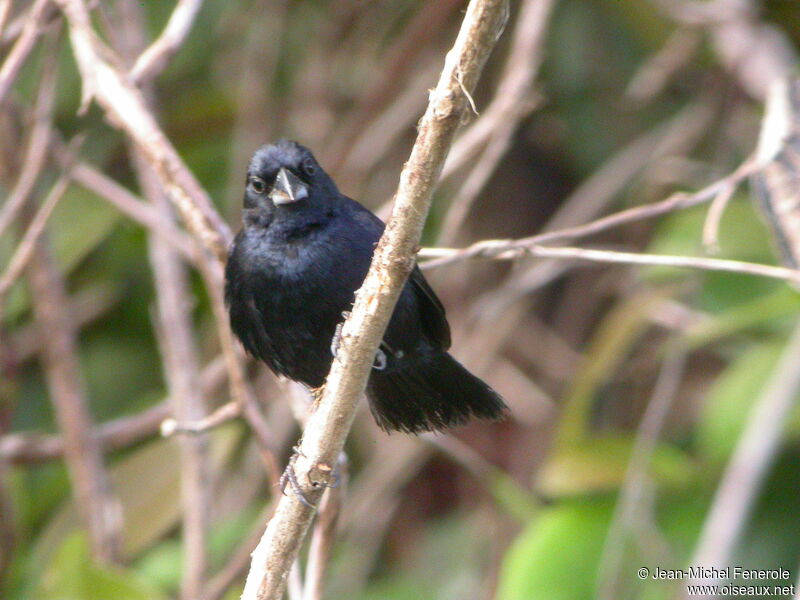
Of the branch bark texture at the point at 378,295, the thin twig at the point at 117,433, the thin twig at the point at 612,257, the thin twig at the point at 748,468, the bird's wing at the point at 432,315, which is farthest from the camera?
the thin twig at the point at 117,433

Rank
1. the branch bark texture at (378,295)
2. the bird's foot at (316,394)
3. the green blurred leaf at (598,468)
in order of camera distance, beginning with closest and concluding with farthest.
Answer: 1. the branch bark texture at (378,295)
2. the bird's foot at (316,394)
3. the green blurred leaf at (598,468)

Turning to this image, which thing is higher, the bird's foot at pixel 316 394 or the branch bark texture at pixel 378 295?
the branch bark texture at pixel 378 295

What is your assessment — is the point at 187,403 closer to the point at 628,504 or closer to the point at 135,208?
the point at 135,208

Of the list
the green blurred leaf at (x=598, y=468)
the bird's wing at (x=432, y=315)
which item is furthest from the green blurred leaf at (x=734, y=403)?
the bird's wing at (x=432, y=315)

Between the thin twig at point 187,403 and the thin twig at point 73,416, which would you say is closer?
the thin twig at point 187,403

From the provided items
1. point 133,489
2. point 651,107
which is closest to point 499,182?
point 651,107

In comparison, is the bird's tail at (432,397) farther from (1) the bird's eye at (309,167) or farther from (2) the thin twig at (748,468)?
(2) the thin twig at (748,468)

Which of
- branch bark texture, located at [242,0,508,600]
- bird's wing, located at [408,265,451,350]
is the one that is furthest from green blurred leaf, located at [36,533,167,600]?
branch bark texture, located at [242,0,508,600]
